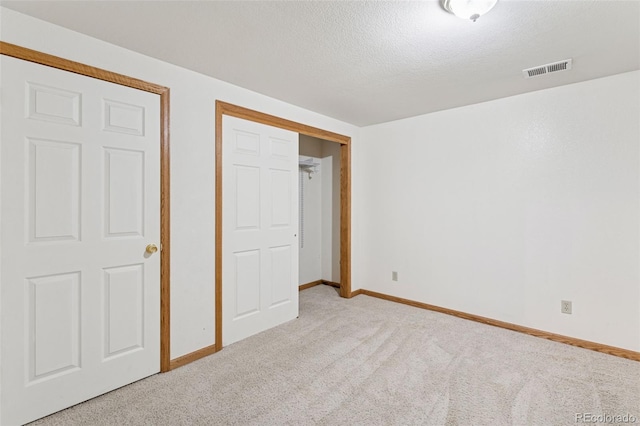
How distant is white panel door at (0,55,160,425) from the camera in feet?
5.60

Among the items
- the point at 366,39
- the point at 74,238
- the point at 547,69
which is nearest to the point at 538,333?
the point at 547,69

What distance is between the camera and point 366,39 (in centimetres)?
194

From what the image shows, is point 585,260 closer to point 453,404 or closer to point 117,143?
point 453,404

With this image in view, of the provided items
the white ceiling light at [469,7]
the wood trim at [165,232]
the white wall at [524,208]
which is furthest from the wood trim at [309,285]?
the white ceiling light at [469,7]

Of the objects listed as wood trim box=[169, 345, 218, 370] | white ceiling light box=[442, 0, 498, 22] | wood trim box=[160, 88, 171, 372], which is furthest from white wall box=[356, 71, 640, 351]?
wood trim box=[160, 88, 171, 372]

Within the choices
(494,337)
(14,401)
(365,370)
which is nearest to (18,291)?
(14,401)

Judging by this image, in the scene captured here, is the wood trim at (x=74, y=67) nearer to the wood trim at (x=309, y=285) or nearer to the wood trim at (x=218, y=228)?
the wood trim at (x=218, y=228)

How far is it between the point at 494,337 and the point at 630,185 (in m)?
1.70

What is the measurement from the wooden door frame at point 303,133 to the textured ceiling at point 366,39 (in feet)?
0.90

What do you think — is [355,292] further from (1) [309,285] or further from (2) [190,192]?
(2) [190,192]

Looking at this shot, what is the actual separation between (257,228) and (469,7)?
2341mm

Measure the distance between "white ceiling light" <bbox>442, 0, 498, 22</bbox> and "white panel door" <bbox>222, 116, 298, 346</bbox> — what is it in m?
1.89

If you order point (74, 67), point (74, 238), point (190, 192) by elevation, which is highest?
point (74, 67)

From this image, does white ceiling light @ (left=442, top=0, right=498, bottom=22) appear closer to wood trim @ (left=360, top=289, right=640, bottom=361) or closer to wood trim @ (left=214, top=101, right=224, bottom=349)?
wood trim @ (left=214, top=101, right=224, bottom=349)
